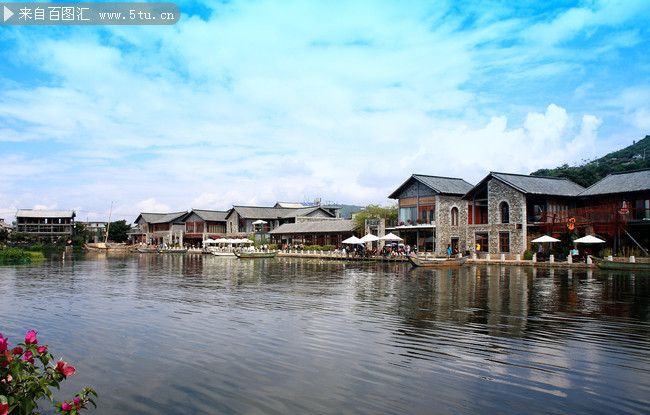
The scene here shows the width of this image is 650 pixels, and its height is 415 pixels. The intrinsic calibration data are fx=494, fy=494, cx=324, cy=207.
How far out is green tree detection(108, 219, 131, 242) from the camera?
106m

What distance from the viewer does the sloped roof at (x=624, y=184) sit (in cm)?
3812

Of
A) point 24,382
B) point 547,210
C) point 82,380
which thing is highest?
point 547,210

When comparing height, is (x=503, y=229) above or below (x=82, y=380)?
above

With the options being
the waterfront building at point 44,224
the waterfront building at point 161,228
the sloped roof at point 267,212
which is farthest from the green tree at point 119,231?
the sloped roof at point 267,212

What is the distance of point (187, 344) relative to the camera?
35.8 feet

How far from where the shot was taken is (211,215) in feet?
292

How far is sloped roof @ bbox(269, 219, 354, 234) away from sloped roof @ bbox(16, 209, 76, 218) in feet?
188

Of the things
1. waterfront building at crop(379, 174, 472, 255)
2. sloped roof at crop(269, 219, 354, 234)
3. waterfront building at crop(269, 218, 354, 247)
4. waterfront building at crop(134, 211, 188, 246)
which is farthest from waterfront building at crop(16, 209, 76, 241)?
waterfront building at crop(379, 174, 472, 255)

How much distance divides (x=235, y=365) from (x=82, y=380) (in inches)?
102

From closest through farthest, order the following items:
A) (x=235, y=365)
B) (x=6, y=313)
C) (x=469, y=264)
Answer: (x=235, y=365) < (x=6, y=313) < (x=469, y=264)

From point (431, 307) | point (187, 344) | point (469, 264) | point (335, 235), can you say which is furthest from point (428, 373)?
point (335, 235)

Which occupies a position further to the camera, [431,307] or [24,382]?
[431,307]

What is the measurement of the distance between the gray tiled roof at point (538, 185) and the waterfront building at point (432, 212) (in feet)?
22.5

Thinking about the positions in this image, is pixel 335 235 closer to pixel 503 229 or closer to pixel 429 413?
pixel 503 229
